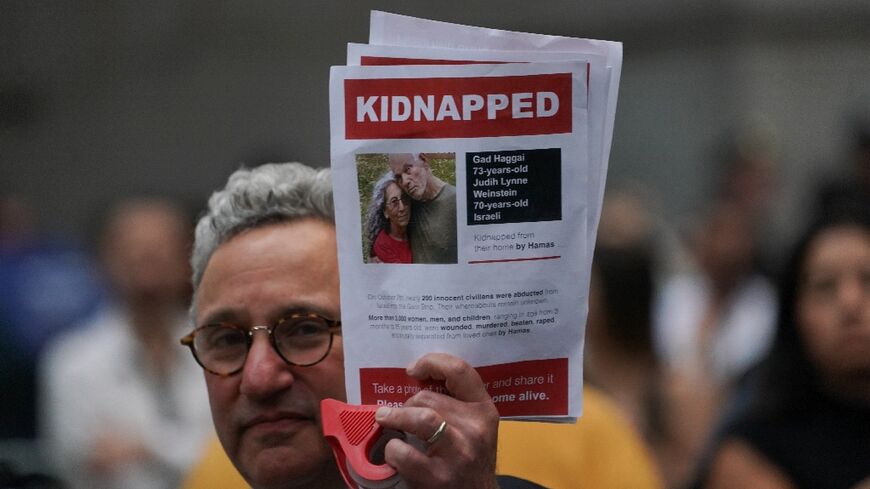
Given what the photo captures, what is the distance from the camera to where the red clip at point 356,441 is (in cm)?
217

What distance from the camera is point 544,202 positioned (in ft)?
7.22

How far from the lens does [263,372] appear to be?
8.43 ft

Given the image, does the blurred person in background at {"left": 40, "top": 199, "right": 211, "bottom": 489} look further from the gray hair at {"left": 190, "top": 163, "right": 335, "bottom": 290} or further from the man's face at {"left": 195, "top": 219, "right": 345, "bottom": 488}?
the man's face at {"left": 195, "top": 219, "right": 345, "bottom": 488}

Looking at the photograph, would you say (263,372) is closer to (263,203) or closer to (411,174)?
(263,203)

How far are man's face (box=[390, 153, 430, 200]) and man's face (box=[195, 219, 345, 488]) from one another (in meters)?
0.53

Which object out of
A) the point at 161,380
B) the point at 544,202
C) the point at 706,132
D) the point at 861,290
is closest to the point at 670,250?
the point at 706,132

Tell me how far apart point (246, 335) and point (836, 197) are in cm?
204

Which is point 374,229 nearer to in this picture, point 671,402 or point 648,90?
point 671,402

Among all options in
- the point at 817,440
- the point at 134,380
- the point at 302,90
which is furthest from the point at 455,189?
the point at 302,90

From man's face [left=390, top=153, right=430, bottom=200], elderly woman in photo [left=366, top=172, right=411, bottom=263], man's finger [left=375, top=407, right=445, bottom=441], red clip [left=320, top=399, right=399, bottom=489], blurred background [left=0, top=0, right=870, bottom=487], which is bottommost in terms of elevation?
red clip [left=320, top=399, right=399, bottom=489]

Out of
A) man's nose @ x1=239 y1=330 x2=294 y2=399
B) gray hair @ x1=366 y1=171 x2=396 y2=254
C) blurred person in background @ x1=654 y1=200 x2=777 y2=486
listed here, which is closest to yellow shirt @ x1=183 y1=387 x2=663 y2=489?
man's nose @ x1=239 y1=330 x2=294 y2=399

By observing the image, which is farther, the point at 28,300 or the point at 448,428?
the point at 28,300

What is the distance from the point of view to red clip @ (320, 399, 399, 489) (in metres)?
2.17

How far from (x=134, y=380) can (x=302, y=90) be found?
16.8 feet
